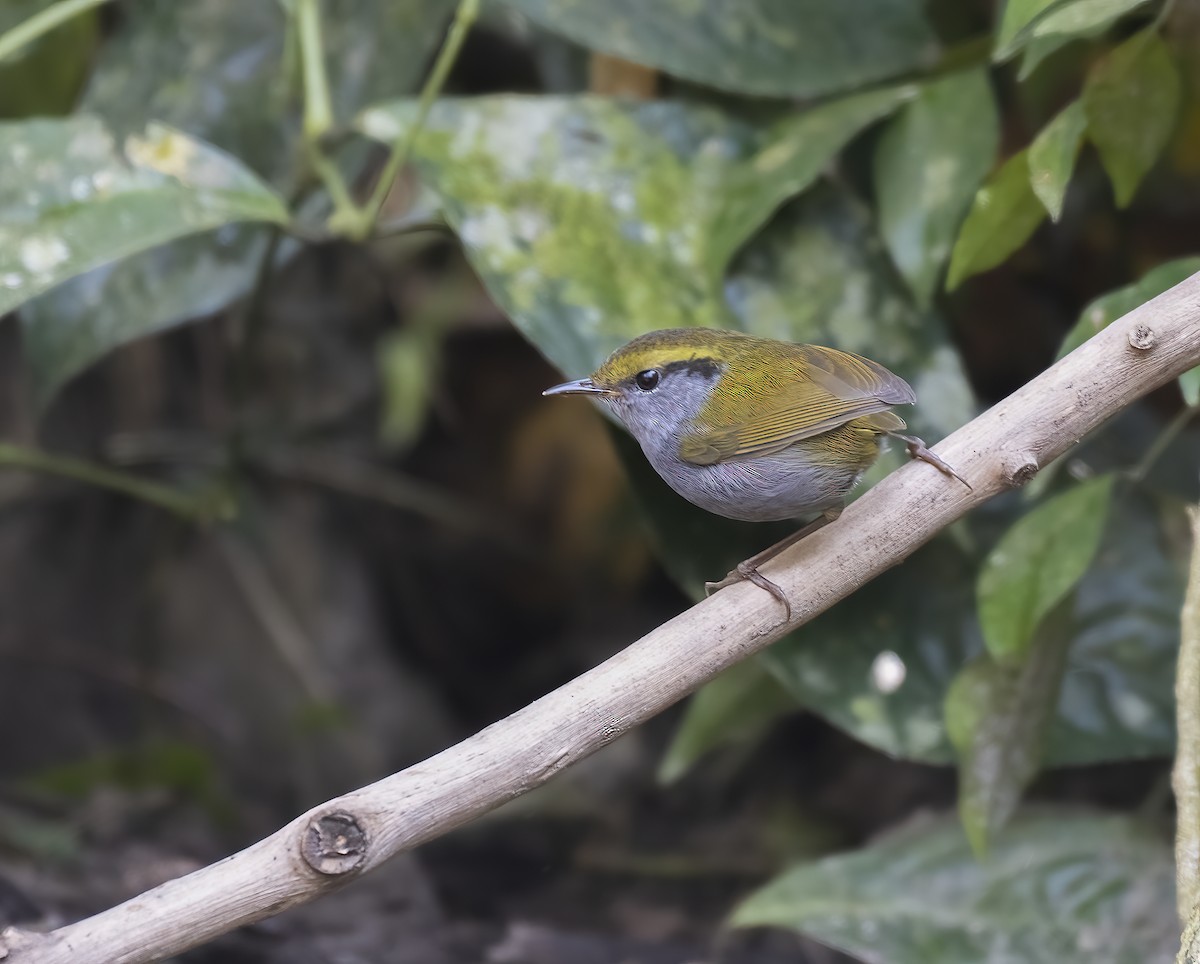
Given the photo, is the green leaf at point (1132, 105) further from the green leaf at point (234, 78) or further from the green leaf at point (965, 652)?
the green leaf at point (234, 78)

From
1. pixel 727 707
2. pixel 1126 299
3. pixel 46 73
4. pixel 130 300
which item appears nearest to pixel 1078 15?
pixel 1126 299

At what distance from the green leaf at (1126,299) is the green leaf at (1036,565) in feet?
0.78

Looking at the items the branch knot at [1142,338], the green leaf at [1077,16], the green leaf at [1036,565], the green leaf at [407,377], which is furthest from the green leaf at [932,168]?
the green leaf at [407,377]

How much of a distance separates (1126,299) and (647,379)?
784mm

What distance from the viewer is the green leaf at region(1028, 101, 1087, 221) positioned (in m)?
1.81

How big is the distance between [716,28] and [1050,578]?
1.36 m

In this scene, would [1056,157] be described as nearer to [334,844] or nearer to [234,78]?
[334,844]

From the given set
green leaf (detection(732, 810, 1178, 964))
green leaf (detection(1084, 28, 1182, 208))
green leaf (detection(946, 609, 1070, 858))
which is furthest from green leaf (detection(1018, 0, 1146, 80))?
green leaf (detection(732, 810, 1178, 964))

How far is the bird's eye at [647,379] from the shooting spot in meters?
1.99

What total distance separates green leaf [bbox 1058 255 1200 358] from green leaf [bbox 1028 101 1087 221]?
18cm

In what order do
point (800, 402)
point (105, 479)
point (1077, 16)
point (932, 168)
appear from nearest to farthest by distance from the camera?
point (1077, 16) < point (800, 402) < point (932, 168) < point (105, 479)

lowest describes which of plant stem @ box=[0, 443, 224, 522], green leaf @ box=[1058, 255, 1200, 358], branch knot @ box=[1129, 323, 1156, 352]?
branch knot @ box=[1129, 323, 1156, 352]

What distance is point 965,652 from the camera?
2.25 meters

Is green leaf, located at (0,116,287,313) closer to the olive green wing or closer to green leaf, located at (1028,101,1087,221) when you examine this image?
the olive green wing
